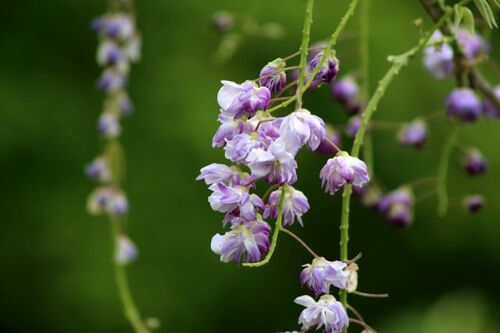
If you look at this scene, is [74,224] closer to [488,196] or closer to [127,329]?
[127,329]

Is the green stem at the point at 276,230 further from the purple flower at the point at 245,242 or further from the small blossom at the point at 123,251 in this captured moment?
the small blossom at the point at 123,251

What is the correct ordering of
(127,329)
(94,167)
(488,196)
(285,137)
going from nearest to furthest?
(285,137), (94,167), (488,196), (127,329)

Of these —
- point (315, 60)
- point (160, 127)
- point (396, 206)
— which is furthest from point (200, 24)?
point (315, 60)

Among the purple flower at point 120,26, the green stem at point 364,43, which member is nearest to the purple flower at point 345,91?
the green stem at point 364,43

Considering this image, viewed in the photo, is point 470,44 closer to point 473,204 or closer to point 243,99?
point 473,204

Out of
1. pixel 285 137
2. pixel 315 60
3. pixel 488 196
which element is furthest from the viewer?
pixel 488 196

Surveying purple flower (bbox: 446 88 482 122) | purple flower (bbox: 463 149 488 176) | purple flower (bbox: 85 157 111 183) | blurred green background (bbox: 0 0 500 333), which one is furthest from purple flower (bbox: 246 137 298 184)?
blurred green background (bbox: 0 0 500 333)
